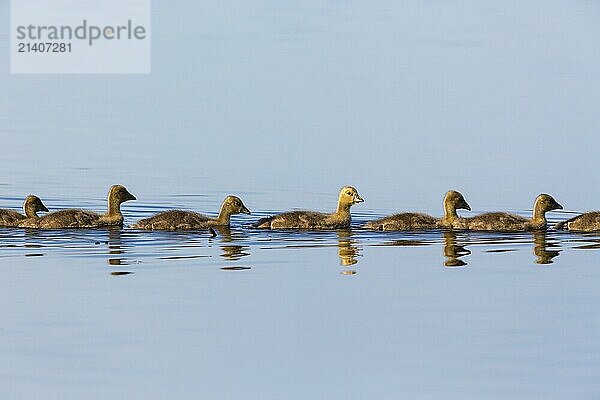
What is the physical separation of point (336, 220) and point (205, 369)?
8.32 m

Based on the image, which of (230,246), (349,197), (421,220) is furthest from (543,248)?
(230,246)

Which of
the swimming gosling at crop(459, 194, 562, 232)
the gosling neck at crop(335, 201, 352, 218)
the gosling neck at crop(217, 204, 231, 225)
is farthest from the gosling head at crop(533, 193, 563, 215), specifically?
the gosling neck at crop(217, 204, 231, 225)

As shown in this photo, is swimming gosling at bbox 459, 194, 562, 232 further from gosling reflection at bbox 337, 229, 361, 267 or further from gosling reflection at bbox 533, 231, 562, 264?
gosling reflection at bbox 337, 229, 361, 267

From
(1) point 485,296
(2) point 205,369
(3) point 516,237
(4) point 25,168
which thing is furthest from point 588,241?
(4) point 25,168

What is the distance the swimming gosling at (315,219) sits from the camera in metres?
18.5

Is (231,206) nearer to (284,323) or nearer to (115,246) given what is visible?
(115,246)

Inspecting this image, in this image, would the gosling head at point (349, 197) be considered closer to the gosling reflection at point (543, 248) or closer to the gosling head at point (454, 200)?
the gosling head at point (454, 200)

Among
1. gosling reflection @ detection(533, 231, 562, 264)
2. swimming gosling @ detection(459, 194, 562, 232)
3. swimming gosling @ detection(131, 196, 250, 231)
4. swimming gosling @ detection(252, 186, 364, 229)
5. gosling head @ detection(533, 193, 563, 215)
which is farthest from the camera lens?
gosling head @ detection(533, 193, 563, 215)

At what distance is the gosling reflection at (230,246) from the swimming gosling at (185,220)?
→ 0.57 feet

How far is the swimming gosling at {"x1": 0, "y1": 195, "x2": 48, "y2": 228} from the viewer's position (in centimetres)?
1869

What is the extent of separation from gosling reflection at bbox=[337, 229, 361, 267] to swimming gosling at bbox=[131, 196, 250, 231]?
145 cm

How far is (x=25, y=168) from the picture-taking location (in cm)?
2538

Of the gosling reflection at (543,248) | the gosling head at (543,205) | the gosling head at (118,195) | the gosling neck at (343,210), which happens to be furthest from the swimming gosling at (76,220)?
the gosling head at (543,205)

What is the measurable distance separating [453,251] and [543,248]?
113 centimetres
